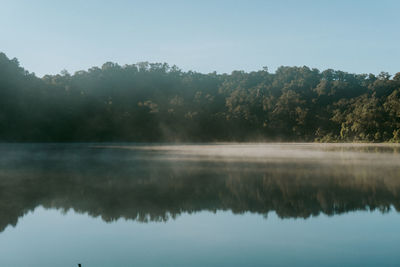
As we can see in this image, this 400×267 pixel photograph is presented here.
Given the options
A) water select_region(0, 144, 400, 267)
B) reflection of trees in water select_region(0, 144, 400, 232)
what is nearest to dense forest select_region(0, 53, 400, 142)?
Answer: reflection of trees in water select_region(0, 144, 400, 232)

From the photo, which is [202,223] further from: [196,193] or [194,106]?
[194,106]

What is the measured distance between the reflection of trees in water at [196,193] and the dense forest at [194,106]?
45245mm

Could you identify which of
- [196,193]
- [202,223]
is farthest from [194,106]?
[202,223]

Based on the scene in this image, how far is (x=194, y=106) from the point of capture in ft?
235

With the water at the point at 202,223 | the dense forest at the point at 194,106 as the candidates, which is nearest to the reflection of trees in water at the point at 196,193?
the water at the point at 202,223

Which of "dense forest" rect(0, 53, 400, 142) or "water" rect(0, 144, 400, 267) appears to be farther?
"dense forest" rect(0, 53, 400, 142)

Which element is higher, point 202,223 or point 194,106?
point 194,106

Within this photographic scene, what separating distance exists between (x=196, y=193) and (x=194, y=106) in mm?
Answer: 61918

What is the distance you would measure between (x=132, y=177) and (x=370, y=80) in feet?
233

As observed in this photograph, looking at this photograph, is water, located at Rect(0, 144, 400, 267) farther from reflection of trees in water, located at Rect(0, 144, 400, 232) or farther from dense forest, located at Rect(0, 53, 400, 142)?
dense forest, located at Rect(0, 53, 400, 142)

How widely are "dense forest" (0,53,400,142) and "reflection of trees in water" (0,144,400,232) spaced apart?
45.2 meters

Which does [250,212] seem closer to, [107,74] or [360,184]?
[360,184]

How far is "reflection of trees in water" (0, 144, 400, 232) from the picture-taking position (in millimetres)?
7914

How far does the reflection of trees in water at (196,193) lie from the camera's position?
7.91m
